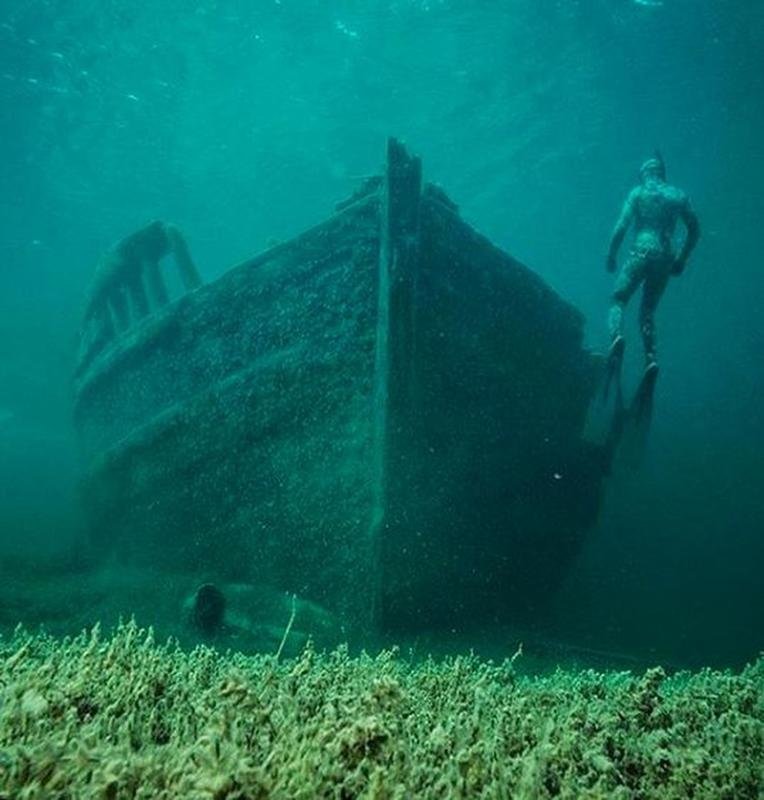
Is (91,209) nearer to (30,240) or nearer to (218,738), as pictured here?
(30,240)

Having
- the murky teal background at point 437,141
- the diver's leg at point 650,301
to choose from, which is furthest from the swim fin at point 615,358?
the murky teal background at point 437,141

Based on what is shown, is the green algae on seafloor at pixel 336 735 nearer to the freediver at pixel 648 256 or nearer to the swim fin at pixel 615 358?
the swim fin at pixel 615 358

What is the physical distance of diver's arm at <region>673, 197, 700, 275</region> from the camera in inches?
287

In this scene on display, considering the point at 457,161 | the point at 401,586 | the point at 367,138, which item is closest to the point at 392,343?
the point at 401,586

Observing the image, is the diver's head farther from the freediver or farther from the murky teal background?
the murky teal background

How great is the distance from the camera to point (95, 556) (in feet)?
28.6

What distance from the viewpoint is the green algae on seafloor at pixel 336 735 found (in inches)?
54.1

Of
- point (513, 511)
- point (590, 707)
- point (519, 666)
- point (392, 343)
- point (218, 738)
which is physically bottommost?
point (519, 666)

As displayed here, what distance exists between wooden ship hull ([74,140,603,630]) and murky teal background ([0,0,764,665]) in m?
2.42

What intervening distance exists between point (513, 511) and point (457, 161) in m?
29.6

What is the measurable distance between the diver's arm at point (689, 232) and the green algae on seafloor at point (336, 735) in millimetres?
5982

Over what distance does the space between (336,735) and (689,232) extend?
26.8 feet

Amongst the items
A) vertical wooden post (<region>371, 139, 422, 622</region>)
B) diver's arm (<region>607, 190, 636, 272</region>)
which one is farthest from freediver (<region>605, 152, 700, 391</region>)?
vertical wooden post (<region>371, 139, 422, 622</region>)

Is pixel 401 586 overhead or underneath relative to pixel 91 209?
underneath
